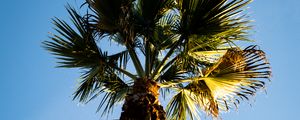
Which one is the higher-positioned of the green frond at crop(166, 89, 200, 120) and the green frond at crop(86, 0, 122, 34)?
the green frond at crop(86, 0, 122, 34)

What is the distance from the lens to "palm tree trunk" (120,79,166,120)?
17.6ft

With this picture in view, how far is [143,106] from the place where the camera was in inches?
215

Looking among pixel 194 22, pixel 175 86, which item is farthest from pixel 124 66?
pixel 194 22

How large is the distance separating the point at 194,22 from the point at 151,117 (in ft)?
5.59

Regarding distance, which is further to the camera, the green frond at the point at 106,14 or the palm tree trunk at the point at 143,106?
the green frond at the point at 106,14

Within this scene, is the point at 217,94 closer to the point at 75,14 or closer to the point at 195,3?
the point at 195,3

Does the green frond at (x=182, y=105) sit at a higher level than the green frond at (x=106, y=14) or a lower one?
lower

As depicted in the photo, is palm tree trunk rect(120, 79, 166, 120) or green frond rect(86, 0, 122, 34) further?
green frond rect(86, 0, 122, 34)

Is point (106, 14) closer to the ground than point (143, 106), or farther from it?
farther from it

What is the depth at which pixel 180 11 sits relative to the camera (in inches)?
254

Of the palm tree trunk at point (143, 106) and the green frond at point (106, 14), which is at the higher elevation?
the green frond at point (106, 14)

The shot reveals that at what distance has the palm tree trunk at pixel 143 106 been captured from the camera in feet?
17.6

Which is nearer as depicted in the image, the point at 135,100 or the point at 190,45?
the point at 135,100

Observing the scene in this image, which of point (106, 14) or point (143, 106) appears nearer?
point (143, 106)
